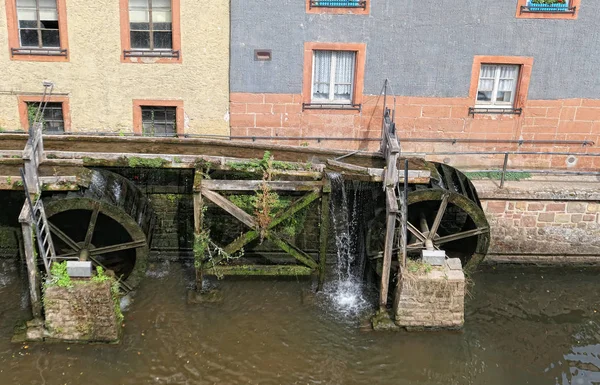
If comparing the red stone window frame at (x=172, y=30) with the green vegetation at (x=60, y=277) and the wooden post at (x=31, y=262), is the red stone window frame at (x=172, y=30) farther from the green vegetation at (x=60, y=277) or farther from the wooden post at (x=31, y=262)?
the green vegetation at (x=60, y=277)

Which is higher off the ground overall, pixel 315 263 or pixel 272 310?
pixel 315 263

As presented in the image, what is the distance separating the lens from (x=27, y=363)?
783cm

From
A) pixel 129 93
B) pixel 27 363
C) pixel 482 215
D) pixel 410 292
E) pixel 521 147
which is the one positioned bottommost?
pixel 27 363

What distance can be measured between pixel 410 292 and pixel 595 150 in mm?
6421

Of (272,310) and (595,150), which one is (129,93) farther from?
(595,150)

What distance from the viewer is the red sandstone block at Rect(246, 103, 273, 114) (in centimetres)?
1159

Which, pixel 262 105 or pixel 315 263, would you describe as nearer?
pixel 315 263

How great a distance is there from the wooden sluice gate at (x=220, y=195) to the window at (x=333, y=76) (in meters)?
2.25

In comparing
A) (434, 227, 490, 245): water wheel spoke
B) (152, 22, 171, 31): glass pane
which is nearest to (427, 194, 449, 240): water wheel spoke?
(434, 227, 490, 245): water wheel spoke

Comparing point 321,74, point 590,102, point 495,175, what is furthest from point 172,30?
point 590,102

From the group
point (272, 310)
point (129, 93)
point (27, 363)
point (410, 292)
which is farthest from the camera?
point (129, 93)

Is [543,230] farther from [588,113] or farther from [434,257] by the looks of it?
[434,257]

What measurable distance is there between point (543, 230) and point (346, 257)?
3.77 metres

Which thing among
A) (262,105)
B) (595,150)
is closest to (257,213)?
(262,105)
